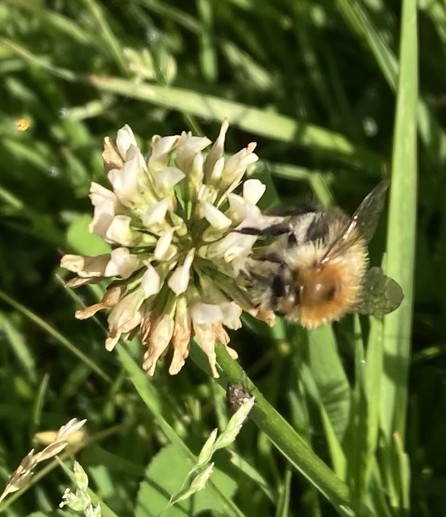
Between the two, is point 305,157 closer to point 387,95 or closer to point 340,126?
point 340,126

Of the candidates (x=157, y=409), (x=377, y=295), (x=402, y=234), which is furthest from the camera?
(x=402, y=234)

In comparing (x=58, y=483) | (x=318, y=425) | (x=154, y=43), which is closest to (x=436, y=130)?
(x=154, y=43)

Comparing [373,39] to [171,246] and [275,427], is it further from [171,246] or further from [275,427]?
[275,427]

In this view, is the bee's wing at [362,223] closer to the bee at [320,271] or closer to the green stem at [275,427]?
the bee at [320,271]

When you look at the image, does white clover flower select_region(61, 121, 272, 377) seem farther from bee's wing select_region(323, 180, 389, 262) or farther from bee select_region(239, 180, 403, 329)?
bee's wing select_region(323, 180, 389, 262)

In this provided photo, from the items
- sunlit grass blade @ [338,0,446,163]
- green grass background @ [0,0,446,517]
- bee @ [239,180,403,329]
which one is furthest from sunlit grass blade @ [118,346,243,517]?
sunlit grass blade @ [338,0,446,163]

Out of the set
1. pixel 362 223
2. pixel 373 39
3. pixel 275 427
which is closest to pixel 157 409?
pixel 275 427
